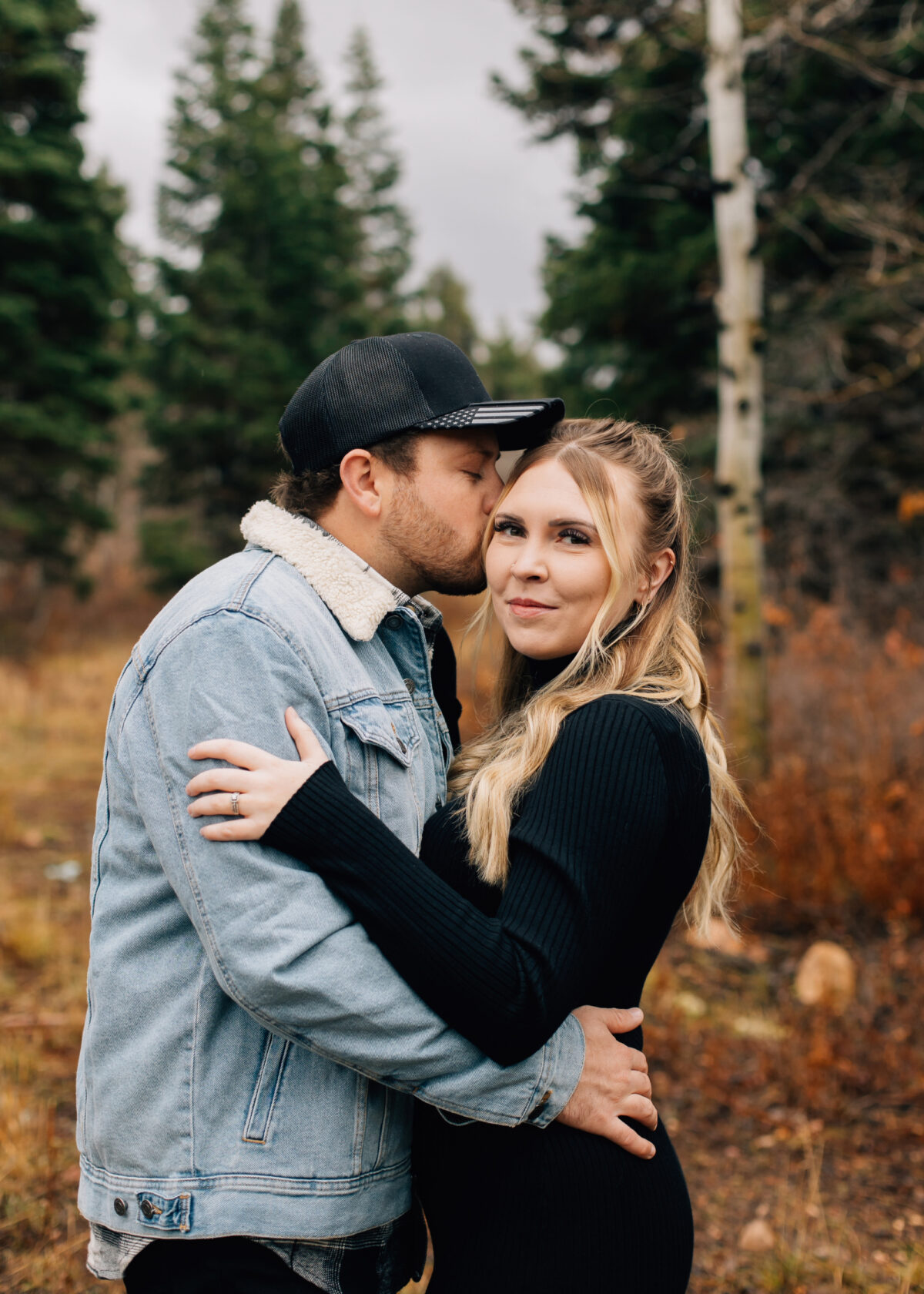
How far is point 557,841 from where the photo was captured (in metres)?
1.67

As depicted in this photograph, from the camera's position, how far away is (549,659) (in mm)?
2217

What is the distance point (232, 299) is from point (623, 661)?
64.0ft

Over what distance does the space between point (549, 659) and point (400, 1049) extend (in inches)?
37.5

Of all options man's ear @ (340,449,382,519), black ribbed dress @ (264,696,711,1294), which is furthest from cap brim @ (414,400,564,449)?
black ribbed dress @ (264,696,711,1294)

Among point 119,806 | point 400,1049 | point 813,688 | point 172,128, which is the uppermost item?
point 172,128

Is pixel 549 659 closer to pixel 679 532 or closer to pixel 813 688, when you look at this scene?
pixel 679 532

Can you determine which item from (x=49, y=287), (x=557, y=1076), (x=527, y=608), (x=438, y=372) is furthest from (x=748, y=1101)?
(x=49, y=287)

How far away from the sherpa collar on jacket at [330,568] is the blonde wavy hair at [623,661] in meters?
0.38

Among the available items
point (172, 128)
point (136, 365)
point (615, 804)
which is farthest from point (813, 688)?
point (172, 128)

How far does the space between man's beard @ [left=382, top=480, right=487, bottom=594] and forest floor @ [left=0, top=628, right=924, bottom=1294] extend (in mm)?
1470

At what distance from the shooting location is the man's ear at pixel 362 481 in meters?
2.11

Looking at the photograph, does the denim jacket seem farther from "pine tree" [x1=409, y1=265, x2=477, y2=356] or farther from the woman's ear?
"pine tree" [x1=409, y1=265, x2=477, y2=356]

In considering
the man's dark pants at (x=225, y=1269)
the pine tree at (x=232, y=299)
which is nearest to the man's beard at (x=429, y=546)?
the man's dark pants at (x=225, y=1269)

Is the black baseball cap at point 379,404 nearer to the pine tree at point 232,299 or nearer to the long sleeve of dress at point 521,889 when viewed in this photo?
the long sleeve of dress at point 521,889
